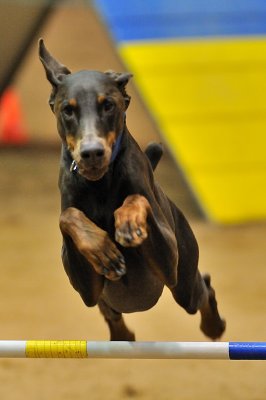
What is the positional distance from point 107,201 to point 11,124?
672 centimetres

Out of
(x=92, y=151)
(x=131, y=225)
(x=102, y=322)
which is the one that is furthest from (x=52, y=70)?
(x=102, y=322)

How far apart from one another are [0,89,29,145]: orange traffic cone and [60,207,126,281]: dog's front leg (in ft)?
21.9

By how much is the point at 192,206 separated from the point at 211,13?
1531 mm

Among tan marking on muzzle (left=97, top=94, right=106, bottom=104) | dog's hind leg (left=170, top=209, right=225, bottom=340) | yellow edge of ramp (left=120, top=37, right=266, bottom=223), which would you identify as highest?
yellow edge of ramp (left=120, top=37, right=266, bottom=223)

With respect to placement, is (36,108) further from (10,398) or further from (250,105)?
(10,398)

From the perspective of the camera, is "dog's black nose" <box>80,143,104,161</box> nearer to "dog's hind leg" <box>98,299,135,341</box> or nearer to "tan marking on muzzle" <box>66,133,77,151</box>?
"tan marking on muzzle" <box>66,133,77,151</box>

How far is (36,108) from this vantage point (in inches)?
390

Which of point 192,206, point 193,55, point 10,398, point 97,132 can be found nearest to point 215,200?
point 192,206

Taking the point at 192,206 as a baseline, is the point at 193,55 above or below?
above

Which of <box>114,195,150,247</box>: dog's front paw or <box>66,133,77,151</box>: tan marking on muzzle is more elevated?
<box>66,133,77,151</box>: tan marking on muzzle

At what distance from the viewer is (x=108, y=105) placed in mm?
2395

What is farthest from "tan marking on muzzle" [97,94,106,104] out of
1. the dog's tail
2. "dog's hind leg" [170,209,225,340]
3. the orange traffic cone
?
the orange traffic cone

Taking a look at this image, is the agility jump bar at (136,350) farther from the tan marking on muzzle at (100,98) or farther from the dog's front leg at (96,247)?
the tan marking on muzzle at (100,98)

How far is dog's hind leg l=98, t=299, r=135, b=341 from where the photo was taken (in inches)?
121
